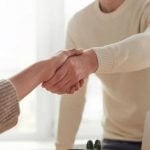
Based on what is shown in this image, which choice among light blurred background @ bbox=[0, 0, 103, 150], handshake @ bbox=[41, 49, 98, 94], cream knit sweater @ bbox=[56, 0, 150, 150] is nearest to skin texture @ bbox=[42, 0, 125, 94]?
handshake @ bbox=[41, 49, 98, 94]

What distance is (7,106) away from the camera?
3.05ft

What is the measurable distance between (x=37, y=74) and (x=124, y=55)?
0.82ft

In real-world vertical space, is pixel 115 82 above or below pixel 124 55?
below

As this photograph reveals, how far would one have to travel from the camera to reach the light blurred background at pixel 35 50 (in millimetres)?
1694

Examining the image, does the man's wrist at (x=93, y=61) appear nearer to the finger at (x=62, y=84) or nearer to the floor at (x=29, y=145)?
the finger at (x=62, y=84)

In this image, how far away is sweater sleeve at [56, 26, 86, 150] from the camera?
4.87 feet

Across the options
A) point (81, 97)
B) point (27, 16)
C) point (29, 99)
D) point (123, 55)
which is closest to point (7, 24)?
point (27, 16)

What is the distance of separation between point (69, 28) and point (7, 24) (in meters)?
0.35

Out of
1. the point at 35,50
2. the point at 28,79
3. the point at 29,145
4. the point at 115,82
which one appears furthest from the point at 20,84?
the point at 29,145

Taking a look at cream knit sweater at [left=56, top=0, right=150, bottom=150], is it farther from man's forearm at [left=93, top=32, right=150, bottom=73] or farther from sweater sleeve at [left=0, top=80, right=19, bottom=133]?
sweater sleeve at [left=0, top=80, right=19, bottom=133]

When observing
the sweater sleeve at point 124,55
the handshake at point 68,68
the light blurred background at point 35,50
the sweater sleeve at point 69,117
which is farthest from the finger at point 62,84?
the light blurred background at point 35,50

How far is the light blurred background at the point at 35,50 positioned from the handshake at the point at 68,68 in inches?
23.1

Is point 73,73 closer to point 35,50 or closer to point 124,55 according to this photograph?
point 124,55

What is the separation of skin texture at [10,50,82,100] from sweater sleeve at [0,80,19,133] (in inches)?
2.3
